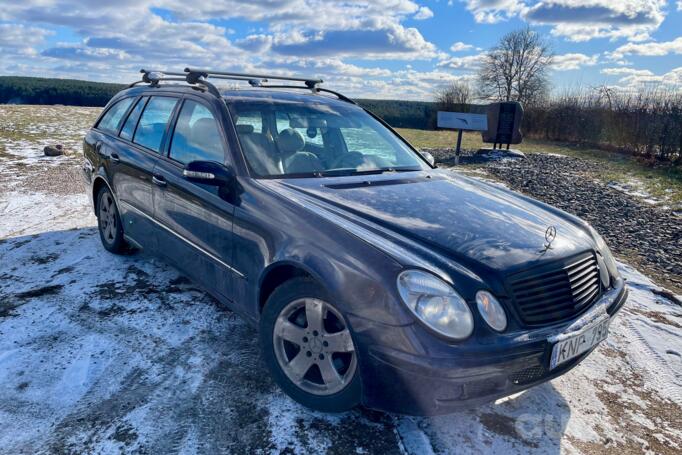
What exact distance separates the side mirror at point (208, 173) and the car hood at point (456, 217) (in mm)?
358

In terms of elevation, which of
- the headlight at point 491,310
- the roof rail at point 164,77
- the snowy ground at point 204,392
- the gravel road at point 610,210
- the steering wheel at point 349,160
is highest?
the roof rail at point 164,77

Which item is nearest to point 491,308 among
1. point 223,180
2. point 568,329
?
point 568,329


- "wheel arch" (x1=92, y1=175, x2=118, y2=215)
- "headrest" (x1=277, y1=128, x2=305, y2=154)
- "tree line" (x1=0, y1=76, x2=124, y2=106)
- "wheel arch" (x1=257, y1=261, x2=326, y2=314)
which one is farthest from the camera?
"tree line" (x1=0, y1=76, x2=124, y2=106)

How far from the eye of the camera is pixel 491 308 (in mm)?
2189

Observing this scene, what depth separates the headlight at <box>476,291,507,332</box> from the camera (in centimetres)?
217

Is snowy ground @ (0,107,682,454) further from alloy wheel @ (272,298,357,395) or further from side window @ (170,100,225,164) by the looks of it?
side window @ (170,100,225,164)

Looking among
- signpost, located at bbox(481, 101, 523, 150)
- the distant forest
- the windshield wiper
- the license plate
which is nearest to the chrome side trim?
the windshield wiper

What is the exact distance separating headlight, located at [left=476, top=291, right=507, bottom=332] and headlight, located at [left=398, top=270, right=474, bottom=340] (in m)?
0.08

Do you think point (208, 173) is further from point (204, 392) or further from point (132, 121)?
point (132, 121)

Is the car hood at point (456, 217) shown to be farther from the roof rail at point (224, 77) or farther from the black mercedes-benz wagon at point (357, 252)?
the roof rail at point (224, 77)

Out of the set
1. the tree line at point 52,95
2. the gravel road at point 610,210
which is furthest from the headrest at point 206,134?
the tree line at point 52,95

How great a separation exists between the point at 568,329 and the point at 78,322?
316 centimetres

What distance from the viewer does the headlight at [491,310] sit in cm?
217

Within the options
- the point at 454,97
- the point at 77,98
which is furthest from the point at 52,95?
the point at 454,97
